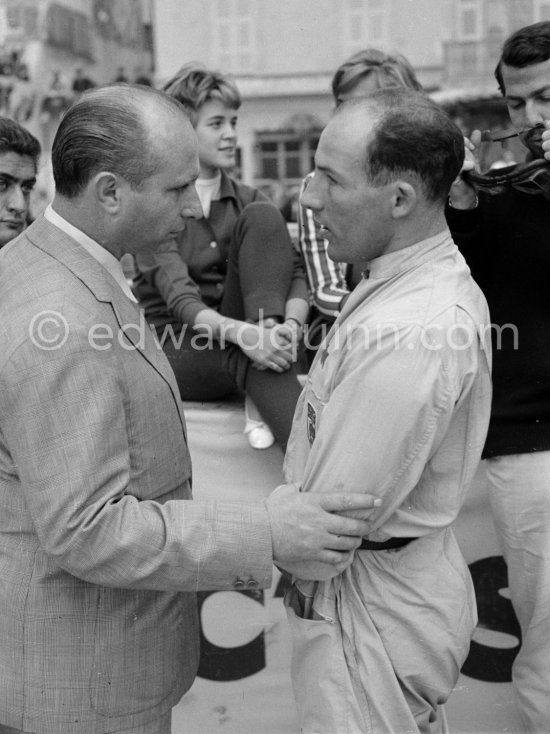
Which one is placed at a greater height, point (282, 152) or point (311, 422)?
point (311, 422)

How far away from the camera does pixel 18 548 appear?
5.09 feet

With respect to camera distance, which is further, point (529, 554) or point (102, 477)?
point (529, 554)

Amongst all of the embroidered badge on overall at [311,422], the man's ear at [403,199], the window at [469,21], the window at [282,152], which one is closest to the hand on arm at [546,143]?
the man's ear at [403,199]

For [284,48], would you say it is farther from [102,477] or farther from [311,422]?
[102,477]

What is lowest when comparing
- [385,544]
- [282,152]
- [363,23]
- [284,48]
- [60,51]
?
[282,152]

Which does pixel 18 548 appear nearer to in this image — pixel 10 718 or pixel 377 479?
pixel 10 718

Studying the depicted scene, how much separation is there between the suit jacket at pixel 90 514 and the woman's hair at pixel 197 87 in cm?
146

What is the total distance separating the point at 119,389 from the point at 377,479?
1.60ft

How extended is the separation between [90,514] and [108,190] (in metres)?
0.58

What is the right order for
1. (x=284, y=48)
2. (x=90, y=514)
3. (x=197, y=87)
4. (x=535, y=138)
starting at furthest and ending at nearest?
(x=284, y=48)
(x=197, y=87)
(x=535, y=138)
(x=90, y=514)

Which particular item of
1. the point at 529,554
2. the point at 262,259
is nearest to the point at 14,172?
the point at 262,259

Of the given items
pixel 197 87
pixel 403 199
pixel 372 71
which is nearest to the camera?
pixel 403 199

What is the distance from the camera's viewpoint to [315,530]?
1468 millimetres

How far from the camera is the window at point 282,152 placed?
1861cm
